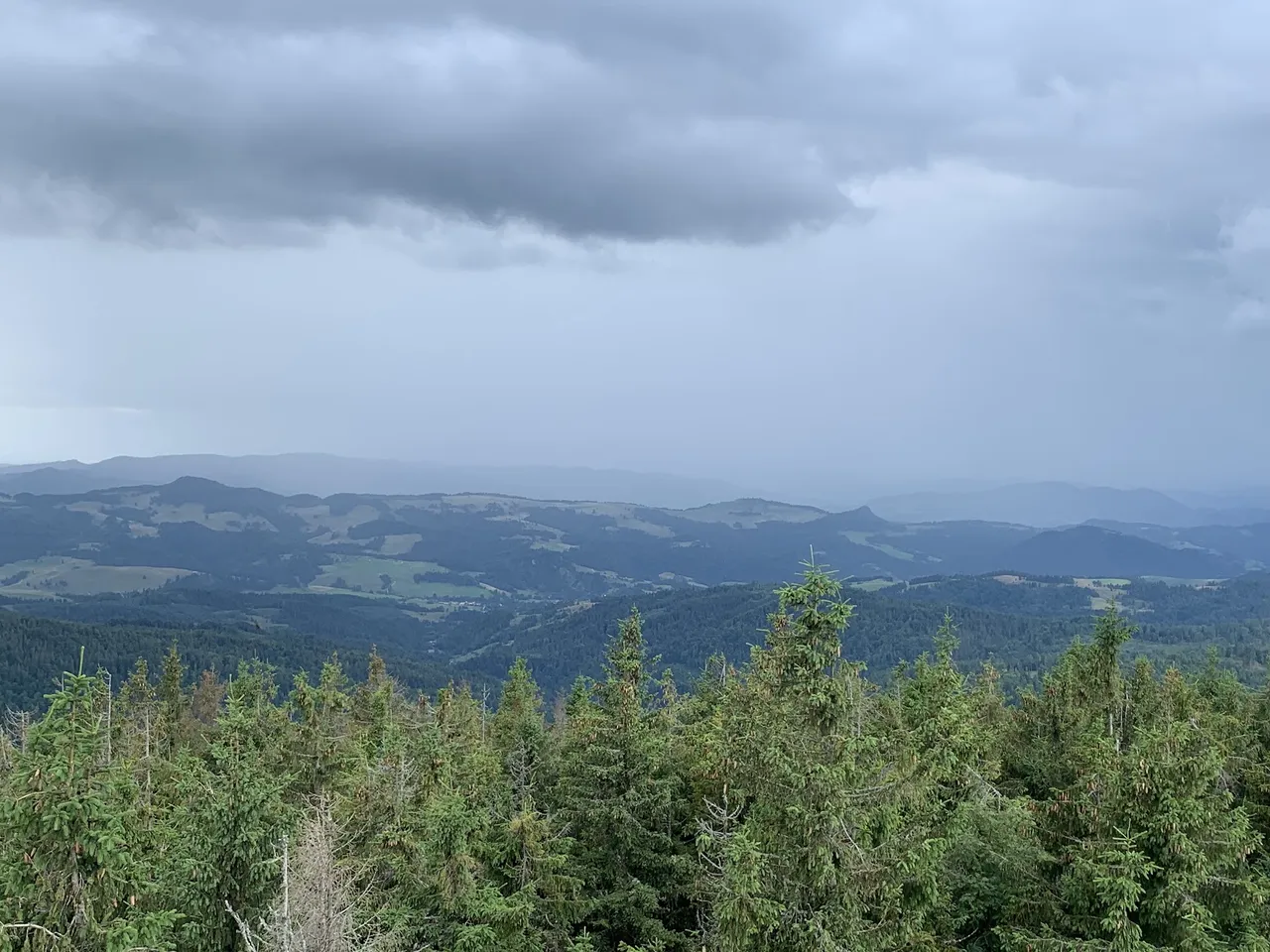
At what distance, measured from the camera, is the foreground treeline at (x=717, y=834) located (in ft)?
48.2

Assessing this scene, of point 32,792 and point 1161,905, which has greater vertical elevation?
point 32,792

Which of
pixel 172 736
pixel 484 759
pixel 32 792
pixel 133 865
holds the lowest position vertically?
pixel 172 736

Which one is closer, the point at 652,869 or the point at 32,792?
the point at 32,792

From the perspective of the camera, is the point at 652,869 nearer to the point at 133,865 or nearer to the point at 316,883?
the point at 316,883

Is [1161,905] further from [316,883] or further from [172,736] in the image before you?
[172,736]

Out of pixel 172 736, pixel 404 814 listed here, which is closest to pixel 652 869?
pixel 404 814

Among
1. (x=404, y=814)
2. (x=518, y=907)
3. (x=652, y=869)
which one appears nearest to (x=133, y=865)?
(x=518, y=907)

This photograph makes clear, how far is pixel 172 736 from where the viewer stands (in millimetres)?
58594

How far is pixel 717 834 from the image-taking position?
60.0 ft

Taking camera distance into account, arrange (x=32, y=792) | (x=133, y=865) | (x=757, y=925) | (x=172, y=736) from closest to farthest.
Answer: (x=32, y=792), (x=133, y=865), (x=757, y=925), (x=172, y=736)

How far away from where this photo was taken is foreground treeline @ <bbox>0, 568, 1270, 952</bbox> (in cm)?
1470

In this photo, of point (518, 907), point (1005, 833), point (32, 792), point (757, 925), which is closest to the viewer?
point (32, 792)

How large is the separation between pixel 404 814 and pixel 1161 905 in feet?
72.3

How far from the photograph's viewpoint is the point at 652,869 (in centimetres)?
2611
